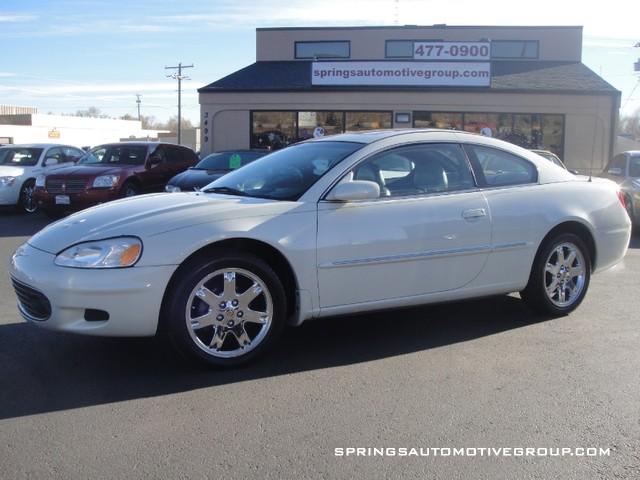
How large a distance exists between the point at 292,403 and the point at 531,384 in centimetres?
151

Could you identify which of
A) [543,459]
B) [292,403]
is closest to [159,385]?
[292,403]

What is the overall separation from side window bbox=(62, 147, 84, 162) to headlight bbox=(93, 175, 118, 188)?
3720mm

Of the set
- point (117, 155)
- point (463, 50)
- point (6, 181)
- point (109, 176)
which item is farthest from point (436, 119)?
point (6, 181)

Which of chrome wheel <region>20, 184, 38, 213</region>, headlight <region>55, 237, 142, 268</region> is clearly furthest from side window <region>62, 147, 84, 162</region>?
headlight <region>55, 237, 142, 268</region>

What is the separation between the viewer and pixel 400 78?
21828mm

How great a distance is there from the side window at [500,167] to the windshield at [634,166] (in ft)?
23.4

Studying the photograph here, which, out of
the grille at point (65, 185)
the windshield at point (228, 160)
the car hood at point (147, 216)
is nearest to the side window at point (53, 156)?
the grille at point (65, 185)

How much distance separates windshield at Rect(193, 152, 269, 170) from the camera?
1267 cm

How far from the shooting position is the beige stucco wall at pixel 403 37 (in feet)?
80.4

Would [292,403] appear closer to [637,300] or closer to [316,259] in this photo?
[316,259]

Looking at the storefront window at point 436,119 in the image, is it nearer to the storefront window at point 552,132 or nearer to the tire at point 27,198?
the storefront window at point 552,132

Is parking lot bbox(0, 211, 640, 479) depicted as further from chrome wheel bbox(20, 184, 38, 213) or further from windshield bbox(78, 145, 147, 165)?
chrome wheel bbox(20, 184, 38, 213)

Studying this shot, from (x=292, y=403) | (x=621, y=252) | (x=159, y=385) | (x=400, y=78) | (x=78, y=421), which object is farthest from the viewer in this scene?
(x=400, y=78)

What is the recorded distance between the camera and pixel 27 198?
13695mm
